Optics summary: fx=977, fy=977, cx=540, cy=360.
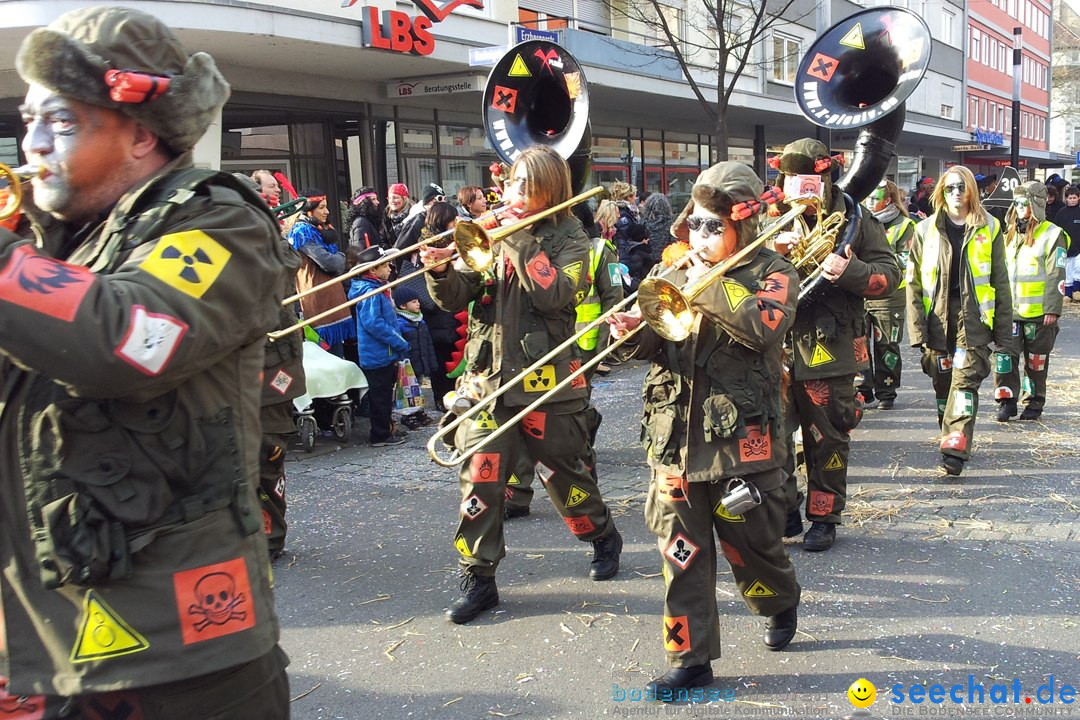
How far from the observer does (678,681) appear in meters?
3.60

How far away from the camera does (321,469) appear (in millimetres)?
7109

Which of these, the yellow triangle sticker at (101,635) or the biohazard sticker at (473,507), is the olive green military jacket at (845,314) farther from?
the yellow triangle sticker at (101,635)

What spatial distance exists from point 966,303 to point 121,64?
5.82 m

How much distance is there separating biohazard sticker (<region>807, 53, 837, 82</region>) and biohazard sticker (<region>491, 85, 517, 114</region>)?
2006mm

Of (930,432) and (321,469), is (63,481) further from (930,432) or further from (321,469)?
(930,432)

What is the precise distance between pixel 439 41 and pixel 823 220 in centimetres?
901

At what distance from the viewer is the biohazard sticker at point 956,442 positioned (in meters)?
6.30

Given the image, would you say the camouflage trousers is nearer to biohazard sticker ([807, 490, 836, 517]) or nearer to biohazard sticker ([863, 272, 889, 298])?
biohazard sticker ([807, 490, 836, 517])

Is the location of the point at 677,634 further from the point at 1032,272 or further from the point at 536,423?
the point at 1032,272

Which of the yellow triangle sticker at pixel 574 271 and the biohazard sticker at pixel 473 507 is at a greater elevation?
the yellow triangle sticker at pixel 574 271


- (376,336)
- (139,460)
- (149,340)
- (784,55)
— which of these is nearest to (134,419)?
(139,460)

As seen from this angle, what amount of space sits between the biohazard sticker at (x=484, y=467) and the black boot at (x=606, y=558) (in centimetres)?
76

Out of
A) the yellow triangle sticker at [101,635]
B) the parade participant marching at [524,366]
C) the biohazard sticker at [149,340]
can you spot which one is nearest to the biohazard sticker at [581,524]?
the parade participant marching at [524,366]

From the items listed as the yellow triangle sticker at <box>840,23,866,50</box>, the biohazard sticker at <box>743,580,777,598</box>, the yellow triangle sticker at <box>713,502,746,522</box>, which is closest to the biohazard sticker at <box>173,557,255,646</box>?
the yellow triangle sticker at <box>713,502,746,522</box>
